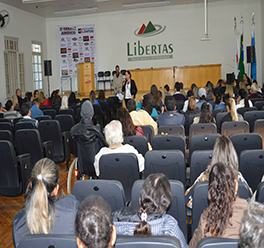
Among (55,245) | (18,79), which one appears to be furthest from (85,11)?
(55,245)

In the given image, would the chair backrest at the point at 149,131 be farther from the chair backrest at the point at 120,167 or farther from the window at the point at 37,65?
the window at the point at 37,65

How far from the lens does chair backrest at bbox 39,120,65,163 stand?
19.4 ft

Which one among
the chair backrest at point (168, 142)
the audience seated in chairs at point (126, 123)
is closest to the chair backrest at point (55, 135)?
the audience seated in chairs at point (126, 123)

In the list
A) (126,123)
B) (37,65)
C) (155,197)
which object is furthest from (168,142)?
(37,65)

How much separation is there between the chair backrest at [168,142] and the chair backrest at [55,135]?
227cm

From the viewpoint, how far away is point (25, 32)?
16.1 meters

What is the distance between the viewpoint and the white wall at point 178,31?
55.5 ft

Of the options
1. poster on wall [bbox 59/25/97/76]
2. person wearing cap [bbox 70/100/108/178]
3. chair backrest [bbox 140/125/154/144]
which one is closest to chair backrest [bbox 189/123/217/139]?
chair backrest [bbox 140/125/154/144]

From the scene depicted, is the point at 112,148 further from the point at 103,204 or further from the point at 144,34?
the point at 144,34

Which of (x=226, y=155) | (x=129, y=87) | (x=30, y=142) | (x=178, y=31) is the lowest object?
(x=30, y=142)

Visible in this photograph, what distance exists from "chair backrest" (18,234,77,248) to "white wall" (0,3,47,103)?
44.4 feet

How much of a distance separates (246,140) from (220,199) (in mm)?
2341

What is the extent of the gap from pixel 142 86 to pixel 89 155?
11.3 m

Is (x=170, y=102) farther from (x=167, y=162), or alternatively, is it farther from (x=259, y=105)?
(x=259, y=105)
